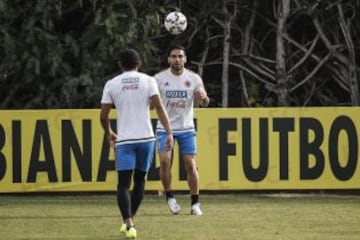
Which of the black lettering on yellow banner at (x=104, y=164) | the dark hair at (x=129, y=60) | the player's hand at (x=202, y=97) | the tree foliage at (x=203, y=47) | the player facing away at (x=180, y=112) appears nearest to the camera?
the dark hair at (x=129, y=60)

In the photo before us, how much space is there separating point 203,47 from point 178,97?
785 cm

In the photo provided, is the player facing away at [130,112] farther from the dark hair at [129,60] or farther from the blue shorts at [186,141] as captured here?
the blue shorts at [186,141]

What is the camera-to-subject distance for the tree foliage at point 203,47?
711 inches

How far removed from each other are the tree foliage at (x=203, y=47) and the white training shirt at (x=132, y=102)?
7.79 metres

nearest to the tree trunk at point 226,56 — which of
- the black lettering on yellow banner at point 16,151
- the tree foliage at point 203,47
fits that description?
the tree foliage at point 203,47

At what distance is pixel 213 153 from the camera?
51.1ft

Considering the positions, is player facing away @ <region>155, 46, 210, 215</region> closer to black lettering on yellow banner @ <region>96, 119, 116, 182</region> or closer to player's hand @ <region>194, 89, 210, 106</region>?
player's hand @ <region>194, 89, 210, 106</region>

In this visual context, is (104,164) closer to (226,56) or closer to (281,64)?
(226,56)

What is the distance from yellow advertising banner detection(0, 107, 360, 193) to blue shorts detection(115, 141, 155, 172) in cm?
509

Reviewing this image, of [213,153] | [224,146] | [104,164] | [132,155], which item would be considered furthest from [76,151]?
[132,155]

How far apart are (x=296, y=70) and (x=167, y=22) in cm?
514

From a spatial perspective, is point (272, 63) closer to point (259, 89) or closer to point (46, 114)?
point (259, 89)

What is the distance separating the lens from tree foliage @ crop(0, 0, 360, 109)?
18062 mm

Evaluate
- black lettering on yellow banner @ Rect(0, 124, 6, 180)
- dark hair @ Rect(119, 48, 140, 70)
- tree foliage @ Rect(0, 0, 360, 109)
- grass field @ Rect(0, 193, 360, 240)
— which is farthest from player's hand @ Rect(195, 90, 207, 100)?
tree foliage @ Rect(0, 0, 360, 109)
